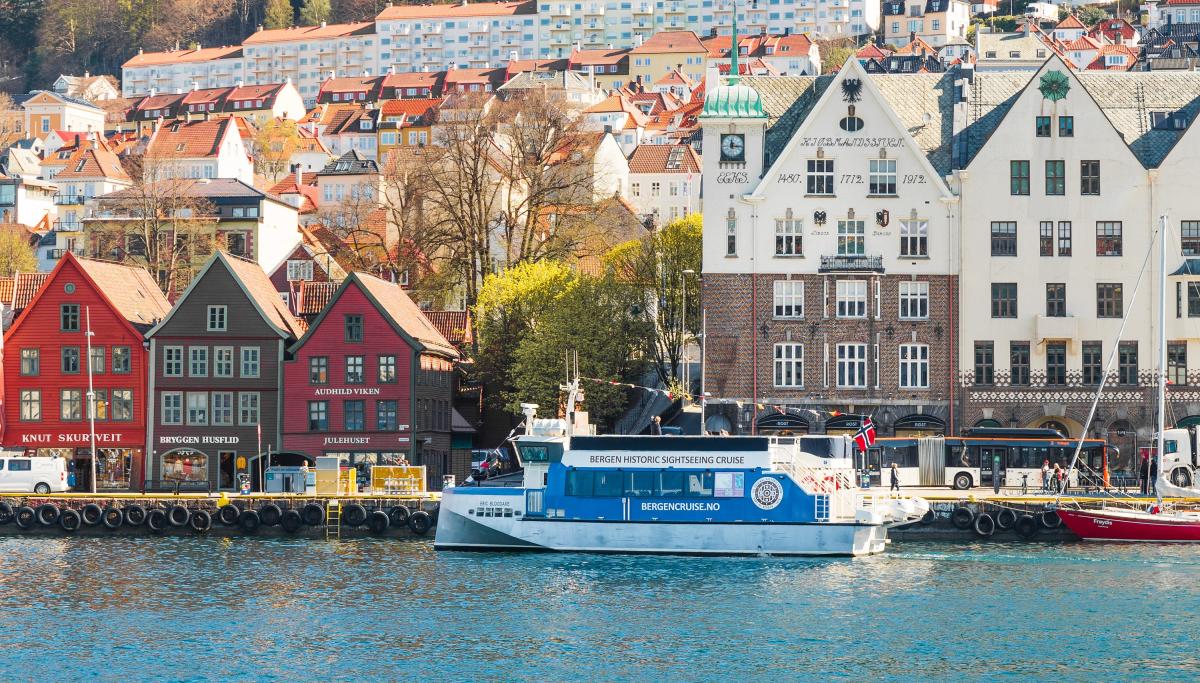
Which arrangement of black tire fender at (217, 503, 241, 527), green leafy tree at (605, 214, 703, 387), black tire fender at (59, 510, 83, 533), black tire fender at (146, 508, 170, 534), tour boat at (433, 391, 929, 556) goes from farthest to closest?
green leafy tree at (605, 214, 703, 387) < black tire fender at (59, 510, 83, 533) < black tire fender at (146, 508, 170, 534) < black tire fender at (217, 503, 241, 527) < tour boat at (433, 391, 929, 556)

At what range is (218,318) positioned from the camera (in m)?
85.6

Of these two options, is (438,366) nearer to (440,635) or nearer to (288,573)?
(288,573)

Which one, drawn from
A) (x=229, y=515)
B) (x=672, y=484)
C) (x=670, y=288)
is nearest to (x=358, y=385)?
(x=229, y=515)

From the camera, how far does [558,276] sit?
9388 centimetres

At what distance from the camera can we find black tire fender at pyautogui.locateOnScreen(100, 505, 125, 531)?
72.0 meters

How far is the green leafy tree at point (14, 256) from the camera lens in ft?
427

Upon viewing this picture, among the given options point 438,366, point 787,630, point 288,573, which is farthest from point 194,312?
point 787,630

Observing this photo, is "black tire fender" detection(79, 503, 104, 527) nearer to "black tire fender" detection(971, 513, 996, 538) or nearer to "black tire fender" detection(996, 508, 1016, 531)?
"black tire fender" detection(971, 513, 996, 538)

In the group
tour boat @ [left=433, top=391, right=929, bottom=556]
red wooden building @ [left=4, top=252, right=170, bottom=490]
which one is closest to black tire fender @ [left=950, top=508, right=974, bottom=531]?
tour boat @ [left=433, top=391, right=929, bottom=556]

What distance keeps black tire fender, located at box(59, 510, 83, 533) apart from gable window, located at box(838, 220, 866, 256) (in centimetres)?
3437

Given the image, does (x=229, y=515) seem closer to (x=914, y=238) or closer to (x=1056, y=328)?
(x=914, y=238)

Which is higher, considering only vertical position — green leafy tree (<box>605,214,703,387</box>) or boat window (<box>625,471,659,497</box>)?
green leafy tree (<box>605,214,703,387</box>)

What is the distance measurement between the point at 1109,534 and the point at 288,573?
2921 cm

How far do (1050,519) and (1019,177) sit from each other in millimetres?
19309
